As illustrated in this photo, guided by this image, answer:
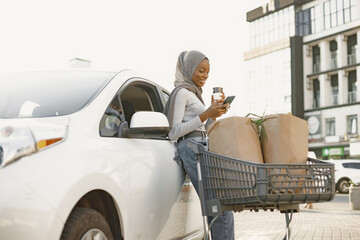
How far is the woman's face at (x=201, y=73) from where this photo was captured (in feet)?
14.4

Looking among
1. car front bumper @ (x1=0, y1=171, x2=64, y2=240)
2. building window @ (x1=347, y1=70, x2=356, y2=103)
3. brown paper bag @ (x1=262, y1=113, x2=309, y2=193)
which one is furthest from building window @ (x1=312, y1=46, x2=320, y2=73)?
car front bumper @ (x1=0, y1=171, x2=64, y2=240)

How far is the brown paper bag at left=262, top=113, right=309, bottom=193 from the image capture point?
11.4 ft

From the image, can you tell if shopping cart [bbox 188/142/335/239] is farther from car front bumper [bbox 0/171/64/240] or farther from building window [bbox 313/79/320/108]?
building window [bbox 313/79/320/108]

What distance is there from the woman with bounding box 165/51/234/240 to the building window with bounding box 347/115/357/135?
1844 inches

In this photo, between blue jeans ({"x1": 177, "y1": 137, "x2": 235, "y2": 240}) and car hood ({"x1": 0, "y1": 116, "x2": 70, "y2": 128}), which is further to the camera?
blue jeans ({"x1": 177, "y1": 137, "x2": 235, "y2": 240})

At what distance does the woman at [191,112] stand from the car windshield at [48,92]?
0.63 metres

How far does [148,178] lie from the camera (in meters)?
3.66

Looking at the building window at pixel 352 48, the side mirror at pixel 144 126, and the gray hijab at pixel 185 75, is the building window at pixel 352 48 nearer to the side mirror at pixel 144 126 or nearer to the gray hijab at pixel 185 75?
the gray hijab at pixel 185 75

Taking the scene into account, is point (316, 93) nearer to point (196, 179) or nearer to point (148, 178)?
point (196, 179)

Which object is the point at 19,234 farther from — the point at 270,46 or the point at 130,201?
the point at 270,46

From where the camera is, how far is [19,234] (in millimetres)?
2479

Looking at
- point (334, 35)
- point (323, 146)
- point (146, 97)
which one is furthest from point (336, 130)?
point (146, 97)

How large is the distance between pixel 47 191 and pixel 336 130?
50246 millimetres

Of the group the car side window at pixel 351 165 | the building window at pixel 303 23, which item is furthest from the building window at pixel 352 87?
the car side window at pixel 351 165
